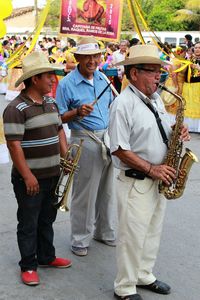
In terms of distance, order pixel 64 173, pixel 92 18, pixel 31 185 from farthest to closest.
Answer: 1. pixel 92 18
2. pixel 64 173
3. pixel 31 185

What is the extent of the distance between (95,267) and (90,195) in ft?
2.00

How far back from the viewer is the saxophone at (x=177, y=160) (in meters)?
3.21

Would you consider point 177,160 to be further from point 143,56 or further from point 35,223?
point 35,223

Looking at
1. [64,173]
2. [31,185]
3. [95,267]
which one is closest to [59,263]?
[95,267]

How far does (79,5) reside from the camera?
21.2 feet

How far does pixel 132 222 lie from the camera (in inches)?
126

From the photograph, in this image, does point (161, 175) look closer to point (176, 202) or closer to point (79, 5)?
point (176, 202)

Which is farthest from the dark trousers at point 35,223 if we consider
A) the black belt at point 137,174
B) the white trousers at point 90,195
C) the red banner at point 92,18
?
the red banner at point 92,18

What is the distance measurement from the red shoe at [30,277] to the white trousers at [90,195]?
0.62 m

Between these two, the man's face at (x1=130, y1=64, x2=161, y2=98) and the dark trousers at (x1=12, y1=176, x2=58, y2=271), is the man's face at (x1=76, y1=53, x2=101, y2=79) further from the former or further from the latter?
the dark trousers at (x1=12, y1=176, x2=58, y2=271)

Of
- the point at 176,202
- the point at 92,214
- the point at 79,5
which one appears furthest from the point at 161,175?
the point at 79,5

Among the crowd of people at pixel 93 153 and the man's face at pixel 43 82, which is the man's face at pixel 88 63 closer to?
the crowd of people at pixel 93 153

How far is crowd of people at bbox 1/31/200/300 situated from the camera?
3150 mm

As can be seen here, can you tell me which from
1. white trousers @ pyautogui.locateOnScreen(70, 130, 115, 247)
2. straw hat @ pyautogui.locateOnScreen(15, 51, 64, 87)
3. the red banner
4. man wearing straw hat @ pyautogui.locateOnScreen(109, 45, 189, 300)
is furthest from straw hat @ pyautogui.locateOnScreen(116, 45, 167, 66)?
the red banner
